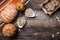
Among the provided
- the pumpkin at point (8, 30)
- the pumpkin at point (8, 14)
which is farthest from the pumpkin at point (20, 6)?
the pumpkin at point (8, 30)

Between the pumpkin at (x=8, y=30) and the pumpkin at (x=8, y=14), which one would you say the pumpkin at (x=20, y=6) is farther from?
the pumpkin at (x=8, y=30)

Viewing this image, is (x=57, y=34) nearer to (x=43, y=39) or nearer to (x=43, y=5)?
A: (x=43, y=39)

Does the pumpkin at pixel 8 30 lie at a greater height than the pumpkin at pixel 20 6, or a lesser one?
lesser

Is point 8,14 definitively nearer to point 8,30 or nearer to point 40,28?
point 8,30

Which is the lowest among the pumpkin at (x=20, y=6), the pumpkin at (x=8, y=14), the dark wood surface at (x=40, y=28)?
the dark wood surface at (x=40, y=28)

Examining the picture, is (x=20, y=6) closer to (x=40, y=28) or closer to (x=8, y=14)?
(x=8, y=14)

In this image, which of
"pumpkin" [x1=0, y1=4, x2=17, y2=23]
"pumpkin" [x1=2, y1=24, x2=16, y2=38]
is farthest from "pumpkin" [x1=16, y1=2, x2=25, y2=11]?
"pumpkin" [x1=2, y1=24, x2=16, y2=38]

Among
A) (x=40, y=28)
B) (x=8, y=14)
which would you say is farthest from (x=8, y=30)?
(x=40, y=28)

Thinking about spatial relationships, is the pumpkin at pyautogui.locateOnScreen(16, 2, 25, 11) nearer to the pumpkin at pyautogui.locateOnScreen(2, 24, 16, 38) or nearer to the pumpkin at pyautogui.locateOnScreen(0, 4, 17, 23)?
the pumpkin at pyautogui.locateOnScreen(0, 4, 17, 23)

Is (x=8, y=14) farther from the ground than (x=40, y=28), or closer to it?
farther from the ground
